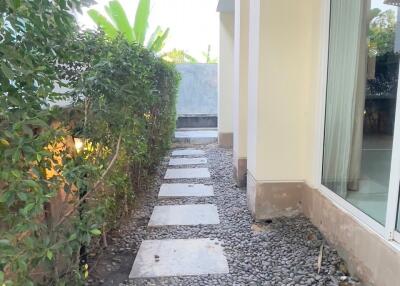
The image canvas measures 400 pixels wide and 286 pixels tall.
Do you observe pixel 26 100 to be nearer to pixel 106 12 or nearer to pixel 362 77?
pixel 362 77

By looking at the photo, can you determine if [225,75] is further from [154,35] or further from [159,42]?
[154,35]

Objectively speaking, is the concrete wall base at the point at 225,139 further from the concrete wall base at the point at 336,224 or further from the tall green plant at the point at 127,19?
the concrete wall base at the point at 336,224

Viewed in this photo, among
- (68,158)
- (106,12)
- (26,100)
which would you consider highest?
(106,12)

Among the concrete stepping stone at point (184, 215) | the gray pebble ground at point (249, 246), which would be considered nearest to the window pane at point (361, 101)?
the gray pebble ground at point (249, 246)

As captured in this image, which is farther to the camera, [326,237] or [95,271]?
[326,237]

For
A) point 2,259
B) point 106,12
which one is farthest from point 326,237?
point 106,12

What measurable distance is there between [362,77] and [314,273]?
1.66 meters

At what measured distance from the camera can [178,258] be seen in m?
2.88

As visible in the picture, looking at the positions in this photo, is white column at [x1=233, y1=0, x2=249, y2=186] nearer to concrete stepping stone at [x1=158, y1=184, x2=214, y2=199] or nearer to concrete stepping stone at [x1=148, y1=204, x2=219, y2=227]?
concrete stepping stone at [x1=158, y1=184, x2=214, y2=199]

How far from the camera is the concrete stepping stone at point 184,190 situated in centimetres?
462

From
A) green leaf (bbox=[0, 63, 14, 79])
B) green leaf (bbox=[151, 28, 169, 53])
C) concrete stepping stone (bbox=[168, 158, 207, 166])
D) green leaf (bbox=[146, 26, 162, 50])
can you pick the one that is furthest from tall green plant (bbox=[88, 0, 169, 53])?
green leaf (bbox=[0, 63, 14, 79])

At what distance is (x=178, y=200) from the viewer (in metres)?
4.43

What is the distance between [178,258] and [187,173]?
9.75 ft

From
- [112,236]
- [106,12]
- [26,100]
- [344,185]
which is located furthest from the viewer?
[106,12]
